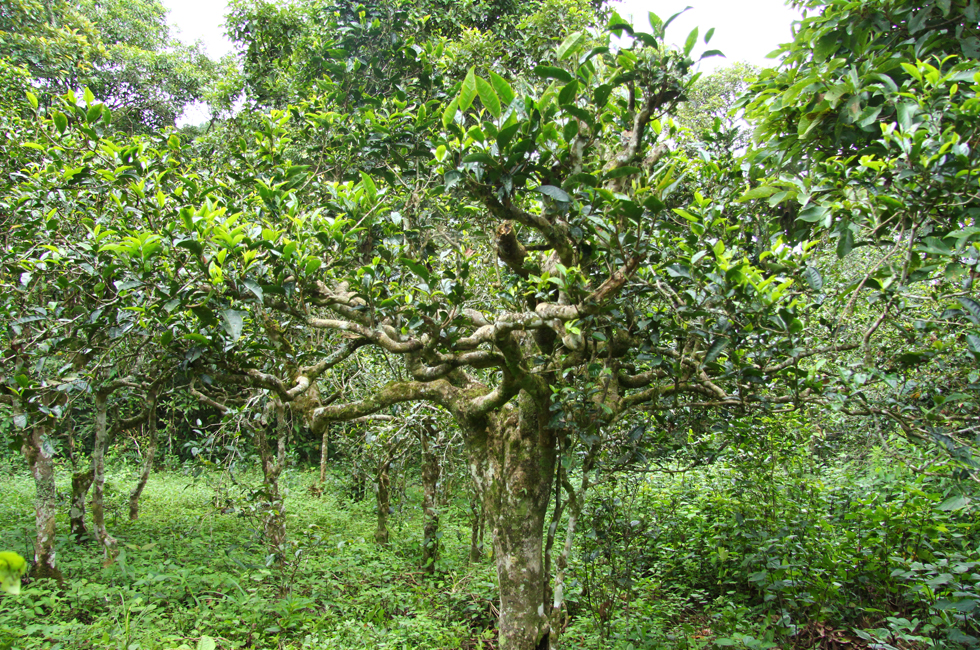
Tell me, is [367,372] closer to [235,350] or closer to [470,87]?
[235,350]

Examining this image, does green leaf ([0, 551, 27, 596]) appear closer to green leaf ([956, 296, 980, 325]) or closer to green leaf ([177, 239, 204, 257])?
green leaf ([177, 239, 204, 257])

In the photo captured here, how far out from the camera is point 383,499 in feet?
17.0

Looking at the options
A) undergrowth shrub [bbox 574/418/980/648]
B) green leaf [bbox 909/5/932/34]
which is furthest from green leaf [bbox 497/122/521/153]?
undergrowth shrub [bbox 574/418/980/648]

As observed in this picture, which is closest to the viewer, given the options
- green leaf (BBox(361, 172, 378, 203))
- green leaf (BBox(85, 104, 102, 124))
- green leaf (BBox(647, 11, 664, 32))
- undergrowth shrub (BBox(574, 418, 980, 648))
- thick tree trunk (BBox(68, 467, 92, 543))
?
green leaf (BBox(647, 11, 664, 32))

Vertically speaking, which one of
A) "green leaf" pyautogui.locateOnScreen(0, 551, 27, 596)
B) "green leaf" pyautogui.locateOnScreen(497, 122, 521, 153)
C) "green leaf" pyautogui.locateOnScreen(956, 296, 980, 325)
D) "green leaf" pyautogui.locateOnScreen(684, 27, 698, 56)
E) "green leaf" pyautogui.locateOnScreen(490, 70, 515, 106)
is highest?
"green leaf" pyautogui.locateOnScreen(684, 27, 698, 56)

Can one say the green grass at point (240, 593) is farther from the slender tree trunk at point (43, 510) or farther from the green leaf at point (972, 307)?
the green leaf at point (972, 307)

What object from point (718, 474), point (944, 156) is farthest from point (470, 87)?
point (718, 474)

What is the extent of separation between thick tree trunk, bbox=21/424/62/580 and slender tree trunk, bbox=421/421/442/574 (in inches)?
108

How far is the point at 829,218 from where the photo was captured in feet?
5.56

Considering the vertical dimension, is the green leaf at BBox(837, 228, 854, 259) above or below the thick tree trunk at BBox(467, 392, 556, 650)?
above

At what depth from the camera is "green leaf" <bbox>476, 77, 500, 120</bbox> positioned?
5.37 ft

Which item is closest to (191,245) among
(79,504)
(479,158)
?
(479,158)

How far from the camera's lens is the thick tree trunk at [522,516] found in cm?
260

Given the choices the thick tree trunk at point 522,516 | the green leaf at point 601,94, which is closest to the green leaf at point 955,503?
the thick tree trunk at point 522,516
